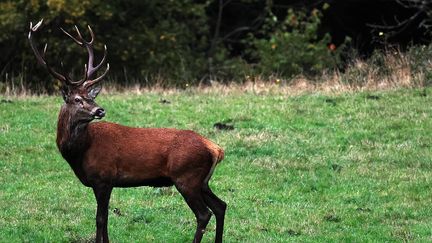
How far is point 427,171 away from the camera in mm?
13398

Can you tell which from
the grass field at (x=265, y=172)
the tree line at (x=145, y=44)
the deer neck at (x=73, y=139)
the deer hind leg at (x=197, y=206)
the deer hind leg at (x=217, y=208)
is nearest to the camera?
the deer hind leg at (x=197, y=206)

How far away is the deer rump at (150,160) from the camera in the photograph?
385 inches

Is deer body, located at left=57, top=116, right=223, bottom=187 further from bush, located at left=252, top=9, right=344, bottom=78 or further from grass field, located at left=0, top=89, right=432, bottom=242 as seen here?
bush, located at left=252, top=9, right=344, bottom=78

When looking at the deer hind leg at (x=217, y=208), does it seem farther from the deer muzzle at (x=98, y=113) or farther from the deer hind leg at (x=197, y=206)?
the deer muzzle at (x=98, y=113)

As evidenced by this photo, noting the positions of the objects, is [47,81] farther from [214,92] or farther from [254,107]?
[254,107]

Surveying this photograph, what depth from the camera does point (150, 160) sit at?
9836 mm

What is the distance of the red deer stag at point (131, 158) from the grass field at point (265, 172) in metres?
0.73

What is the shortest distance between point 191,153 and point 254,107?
25.0ft

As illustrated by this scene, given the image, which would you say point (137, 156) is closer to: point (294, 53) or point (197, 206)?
point (197, 206)

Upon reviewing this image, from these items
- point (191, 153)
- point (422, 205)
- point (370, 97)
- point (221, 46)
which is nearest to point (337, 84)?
point (370, 97)

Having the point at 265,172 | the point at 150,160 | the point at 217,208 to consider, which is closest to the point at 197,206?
the point at 217,208

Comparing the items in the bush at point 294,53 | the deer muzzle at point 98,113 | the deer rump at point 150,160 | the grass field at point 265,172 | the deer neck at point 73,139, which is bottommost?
the bush at point 294,53

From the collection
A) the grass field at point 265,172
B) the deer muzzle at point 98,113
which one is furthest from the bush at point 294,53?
the deer muzzle at point 98,113

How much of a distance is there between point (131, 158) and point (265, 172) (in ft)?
13.2
